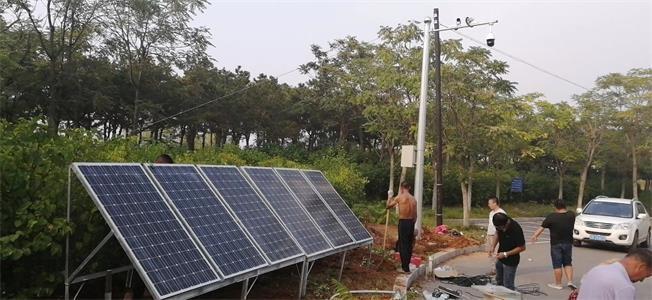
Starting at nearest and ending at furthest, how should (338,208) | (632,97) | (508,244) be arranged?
(508,244), (338,208), (632,97)

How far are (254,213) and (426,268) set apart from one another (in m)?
4.92

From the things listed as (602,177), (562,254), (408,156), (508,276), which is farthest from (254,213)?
(602,177)

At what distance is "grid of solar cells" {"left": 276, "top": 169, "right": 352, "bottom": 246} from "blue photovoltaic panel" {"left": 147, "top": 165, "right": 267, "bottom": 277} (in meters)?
2.12

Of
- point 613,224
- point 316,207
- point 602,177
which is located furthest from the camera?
point 602,177

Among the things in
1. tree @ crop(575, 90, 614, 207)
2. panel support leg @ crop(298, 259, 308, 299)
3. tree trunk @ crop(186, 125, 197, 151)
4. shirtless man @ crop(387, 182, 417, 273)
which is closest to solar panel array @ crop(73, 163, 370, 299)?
panel support leg @ crop(298, 259, 308, 299)

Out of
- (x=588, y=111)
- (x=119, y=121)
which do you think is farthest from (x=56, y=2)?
(x=588, y=111)

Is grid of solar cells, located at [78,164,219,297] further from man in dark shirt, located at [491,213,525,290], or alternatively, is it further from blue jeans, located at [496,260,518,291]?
blue jeans, located at [496,260,518,291]

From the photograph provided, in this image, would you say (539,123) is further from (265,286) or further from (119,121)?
(265,286)

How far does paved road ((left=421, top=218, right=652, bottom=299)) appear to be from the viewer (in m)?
10.0

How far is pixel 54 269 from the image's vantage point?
5.39m

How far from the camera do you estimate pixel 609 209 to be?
1812 centimetres

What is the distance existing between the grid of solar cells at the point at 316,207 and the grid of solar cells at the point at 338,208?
0.86ft

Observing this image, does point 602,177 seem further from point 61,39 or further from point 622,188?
point 61,39

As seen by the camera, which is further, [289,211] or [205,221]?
[289,211]
